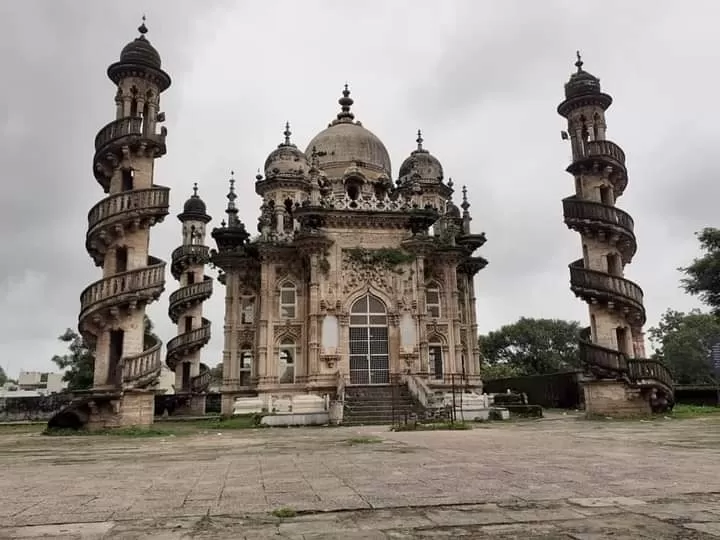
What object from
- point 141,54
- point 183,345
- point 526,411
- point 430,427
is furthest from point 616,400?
point 183,345

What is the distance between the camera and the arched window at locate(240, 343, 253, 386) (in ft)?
114

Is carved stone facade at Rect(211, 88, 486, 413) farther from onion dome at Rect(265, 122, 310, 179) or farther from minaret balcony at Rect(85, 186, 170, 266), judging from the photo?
minaret balcony at Rect(85, 186, 170, 266)

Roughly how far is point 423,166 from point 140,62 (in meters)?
19.3

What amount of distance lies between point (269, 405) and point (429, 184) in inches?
A: 716

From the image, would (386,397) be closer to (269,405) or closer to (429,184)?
(269,405)

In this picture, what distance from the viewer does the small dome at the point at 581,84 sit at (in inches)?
1089

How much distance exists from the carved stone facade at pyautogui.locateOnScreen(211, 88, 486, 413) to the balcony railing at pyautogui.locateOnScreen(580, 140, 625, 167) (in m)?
8.30

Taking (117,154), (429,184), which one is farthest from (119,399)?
(429,184)

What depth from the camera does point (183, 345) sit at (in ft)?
133

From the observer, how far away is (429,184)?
38875 mm

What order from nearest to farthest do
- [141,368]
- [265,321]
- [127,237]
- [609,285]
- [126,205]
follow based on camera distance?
[141,368] → [126,205] → [127,237] → [609,285] → [265,321]

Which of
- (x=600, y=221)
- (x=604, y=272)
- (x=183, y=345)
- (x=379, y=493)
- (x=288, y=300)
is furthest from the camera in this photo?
(x=183, y=345)

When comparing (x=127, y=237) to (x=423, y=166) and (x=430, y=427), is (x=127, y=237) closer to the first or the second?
(x=430, y=427)

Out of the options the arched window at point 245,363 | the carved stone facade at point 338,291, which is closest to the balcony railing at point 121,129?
the carved stone facade at point 338,291
